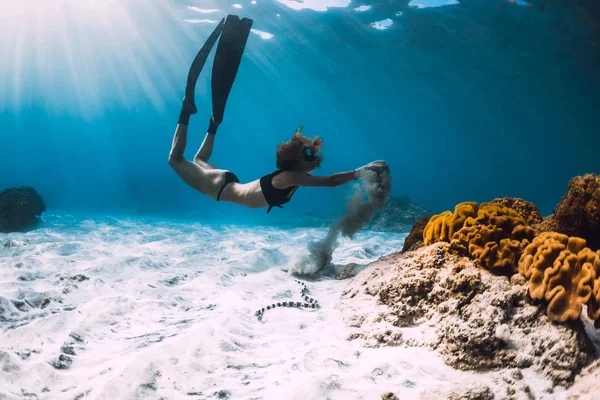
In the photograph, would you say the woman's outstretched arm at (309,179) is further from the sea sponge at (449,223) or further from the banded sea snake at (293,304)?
the banded sea snake at (293,304)

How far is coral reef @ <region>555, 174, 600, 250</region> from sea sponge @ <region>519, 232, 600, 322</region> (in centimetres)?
112

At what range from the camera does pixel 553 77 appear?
3038cm

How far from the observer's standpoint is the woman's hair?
15.6 feet

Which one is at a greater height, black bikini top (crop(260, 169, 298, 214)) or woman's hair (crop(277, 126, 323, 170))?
woman's hair (crop(277, 126, 323, 170))

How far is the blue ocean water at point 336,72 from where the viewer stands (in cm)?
2386

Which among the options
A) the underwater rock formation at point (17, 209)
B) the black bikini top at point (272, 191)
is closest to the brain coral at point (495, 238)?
the black bikini top at point (272, 191)

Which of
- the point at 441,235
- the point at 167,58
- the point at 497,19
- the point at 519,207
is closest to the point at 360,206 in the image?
the point at 441,235

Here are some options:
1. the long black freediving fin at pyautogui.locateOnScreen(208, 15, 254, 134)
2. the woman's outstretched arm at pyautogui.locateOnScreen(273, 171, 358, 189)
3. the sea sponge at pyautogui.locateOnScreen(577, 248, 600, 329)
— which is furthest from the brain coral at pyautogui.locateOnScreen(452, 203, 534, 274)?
the long black freediving fin at pyautogui.locateOnScreen(208, 15, 254, 134)

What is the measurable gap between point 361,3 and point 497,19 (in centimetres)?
905

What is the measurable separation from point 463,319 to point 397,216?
17.0m

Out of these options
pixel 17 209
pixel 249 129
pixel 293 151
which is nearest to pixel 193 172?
pixel 293 151

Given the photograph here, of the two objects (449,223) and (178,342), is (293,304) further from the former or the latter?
(449,223)

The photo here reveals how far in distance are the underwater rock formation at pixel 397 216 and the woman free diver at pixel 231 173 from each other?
44.1 feet

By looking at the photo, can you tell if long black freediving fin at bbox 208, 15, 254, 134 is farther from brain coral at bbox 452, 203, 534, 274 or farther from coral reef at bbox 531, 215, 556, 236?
coral reef at bbox 531, 215, 556, 236
